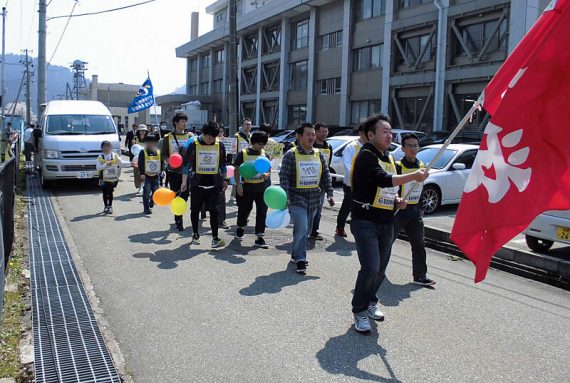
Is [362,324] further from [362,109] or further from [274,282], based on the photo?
[362,109]

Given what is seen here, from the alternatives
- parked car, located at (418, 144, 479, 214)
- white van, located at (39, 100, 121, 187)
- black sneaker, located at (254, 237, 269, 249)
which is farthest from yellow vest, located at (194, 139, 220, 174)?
white van, located at (39, 100, 121, 187)

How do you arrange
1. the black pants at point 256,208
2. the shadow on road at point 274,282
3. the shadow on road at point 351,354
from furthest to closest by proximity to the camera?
the black pants at point 256,208 → the shadow on road at point 274,282 → the shadow on road at point 351,354

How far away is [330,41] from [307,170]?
3487cm

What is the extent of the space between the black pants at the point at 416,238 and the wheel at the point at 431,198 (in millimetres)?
5788

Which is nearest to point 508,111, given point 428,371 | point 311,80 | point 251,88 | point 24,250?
point 428,371

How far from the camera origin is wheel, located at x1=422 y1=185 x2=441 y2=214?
12.4 m

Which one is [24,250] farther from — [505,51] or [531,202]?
[505,51]

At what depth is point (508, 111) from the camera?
3682 mm

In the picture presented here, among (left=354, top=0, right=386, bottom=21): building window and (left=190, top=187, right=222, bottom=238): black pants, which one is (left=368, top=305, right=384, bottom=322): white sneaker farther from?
(left=354, top=0, right=386, bottom=21): building window

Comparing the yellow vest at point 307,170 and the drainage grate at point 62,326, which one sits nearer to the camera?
the drainage grate at point 62,326

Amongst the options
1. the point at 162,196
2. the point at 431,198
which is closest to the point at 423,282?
the point at 162,196

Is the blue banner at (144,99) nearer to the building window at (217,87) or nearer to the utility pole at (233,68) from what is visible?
the utility pole at (233,68)

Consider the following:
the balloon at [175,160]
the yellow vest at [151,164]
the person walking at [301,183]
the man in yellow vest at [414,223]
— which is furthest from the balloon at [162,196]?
the man in yellow vest at [414,223]

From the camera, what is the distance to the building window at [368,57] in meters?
34.7
